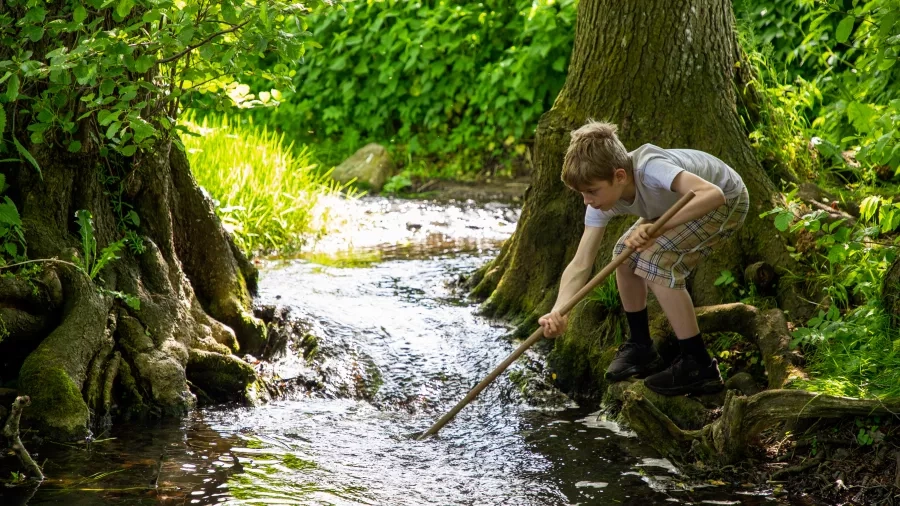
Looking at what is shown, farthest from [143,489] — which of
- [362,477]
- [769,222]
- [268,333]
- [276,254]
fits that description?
[276,254]

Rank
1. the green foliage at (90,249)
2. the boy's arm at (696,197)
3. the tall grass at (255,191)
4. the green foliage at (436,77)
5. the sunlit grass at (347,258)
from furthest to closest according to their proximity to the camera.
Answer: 1. the green foliage at (436,77)
2. the tall grass at (255,191)
3. the sunlit grass at (347,258)
4. the green foliage at (90,249)
5. the boy's arm at (696,197)

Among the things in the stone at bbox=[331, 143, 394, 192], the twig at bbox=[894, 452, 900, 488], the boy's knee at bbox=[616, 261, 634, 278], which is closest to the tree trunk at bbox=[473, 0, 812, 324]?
the boy's knee at bbox=[616, 261, 634, 278]

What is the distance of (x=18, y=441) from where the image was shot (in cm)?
417

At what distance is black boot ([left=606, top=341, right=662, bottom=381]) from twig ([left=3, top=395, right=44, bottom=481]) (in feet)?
9.35

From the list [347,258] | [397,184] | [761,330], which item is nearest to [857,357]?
[761,330]

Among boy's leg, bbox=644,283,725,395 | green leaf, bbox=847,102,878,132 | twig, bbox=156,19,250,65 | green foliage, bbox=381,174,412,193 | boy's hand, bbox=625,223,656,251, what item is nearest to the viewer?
boy's hand, bbox=625,223,656,251

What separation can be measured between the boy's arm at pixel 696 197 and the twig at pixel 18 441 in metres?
2.99

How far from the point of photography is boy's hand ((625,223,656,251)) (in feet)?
14.0

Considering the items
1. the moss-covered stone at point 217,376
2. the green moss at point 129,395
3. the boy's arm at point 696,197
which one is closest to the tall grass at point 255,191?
the moss-covered stone at point 217,376

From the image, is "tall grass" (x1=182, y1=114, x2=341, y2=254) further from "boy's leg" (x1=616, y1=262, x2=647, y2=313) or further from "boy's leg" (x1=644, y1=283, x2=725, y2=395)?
"boy's leg" (x1=644, y1=283, x2=725, y2=395)

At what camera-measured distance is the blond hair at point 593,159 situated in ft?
14.1

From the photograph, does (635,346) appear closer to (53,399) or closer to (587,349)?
(587,349)

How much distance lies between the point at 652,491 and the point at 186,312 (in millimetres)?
3000

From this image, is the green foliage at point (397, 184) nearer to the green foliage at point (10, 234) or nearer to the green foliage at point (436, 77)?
the green foliage at point (436, 77)
